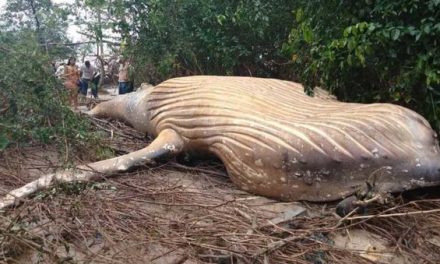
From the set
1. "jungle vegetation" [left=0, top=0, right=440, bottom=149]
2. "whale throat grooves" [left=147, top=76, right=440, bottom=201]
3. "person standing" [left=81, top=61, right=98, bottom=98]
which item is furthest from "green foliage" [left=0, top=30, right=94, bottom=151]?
Answer: "person standing" [left=81, top=61, right=98, bottom=98]

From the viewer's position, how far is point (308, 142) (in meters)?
4.15

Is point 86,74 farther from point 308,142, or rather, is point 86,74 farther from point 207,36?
point 308,142

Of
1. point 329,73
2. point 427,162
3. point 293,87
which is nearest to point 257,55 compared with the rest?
point 293,87

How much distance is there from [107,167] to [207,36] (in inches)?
155

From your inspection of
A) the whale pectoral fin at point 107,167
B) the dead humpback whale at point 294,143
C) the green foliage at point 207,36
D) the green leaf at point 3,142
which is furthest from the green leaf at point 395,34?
the green leaf at point 3,142

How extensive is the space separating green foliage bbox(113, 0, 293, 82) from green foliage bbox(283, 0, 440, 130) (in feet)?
6.47

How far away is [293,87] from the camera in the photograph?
577 centimetres

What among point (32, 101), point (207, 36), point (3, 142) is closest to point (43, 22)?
point (207, 36)

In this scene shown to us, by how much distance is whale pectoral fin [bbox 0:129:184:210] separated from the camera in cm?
405

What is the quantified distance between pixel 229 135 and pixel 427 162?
1.73 meters

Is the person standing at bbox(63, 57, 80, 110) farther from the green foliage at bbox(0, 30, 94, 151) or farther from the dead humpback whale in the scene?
the dead humpback whale

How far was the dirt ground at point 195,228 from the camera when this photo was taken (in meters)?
3.14

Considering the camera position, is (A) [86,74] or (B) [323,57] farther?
(A) [86,74]

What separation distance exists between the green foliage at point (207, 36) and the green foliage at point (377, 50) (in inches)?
77.7
